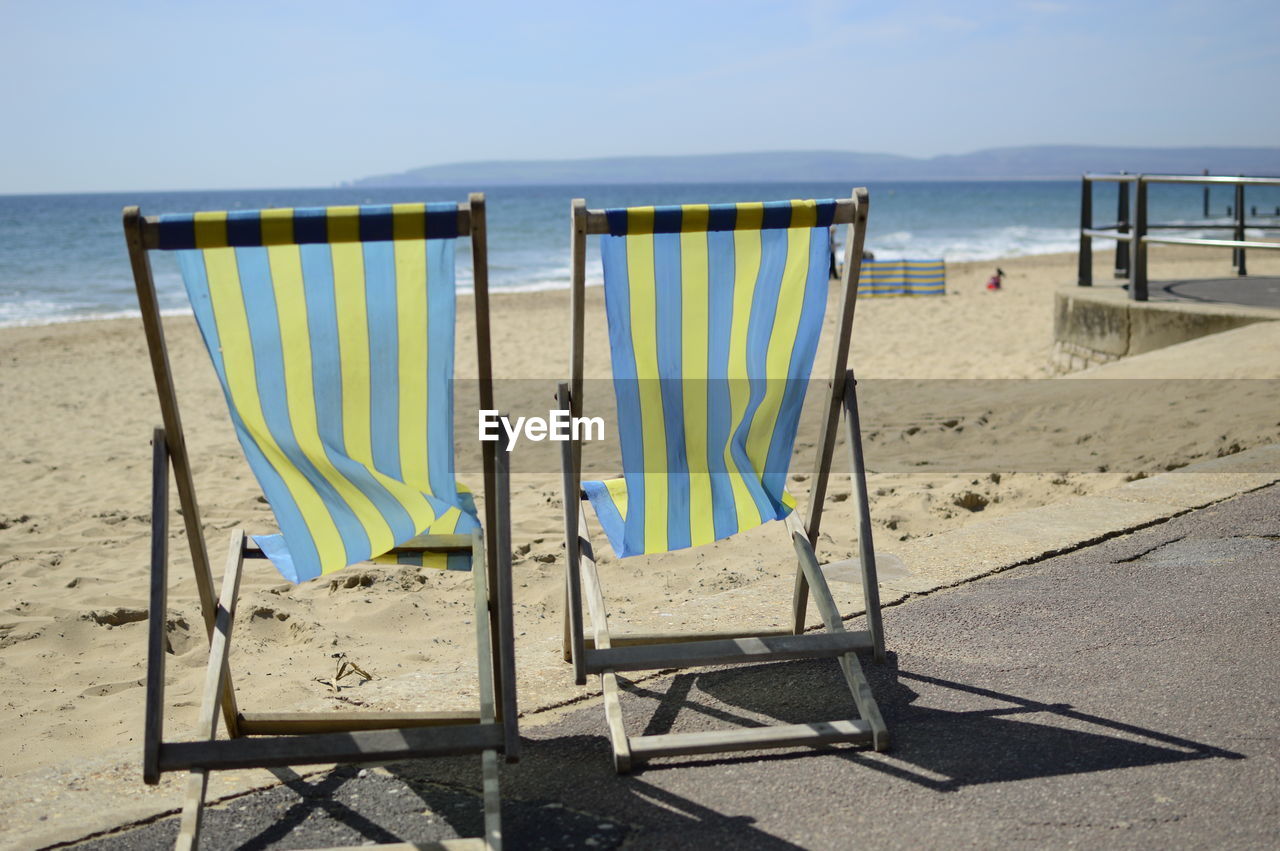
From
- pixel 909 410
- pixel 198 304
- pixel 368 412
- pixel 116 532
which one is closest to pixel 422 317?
pixel 368 412

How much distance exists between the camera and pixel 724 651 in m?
2.31

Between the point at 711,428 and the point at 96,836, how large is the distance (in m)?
1.47

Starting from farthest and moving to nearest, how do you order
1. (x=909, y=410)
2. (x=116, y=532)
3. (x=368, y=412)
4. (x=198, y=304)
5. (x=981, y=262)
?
1. (x=981, y=262)
2. (x=909, y=410)
3. (x=116, y=532)
4. (x=368, y=412)
5. (x=198, y=304)

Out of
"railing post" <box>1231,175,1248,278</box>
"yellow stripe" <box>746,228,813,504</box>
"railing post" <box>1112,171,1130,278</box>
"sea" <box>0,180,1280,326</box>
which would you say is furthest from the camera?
"sea" <box>0,180,1280,326</box>

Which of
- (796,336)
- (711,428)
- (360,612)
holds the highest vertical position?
(796,336)

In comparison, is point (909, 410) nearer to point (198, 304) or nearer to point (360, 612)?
point (360, 612)

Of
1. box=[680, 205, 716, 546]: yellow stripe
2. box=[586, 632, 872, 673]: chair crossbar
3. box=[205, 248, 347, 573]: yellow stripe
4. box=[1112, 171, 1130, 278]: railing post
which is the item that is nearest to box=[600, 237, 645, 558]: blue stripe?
box=[680, 205, 716, 546]: yellow stripe

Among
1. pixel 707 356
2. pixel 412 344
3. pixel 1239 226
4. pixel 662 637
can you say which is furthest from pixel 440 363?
pixel 1239 226

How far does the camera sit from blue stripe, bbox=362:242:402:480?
2.04m

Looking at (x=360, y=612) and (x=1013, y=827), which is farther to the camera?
(x=360, y=612)

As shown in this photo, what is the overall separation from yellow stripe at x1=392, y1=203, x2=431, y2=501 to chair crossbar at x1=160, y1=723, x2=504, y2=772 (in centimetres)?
52

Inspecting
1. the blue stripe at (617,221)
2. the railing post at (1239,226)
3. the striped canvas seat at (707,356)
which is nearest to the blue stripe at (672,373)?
the striped canvas seat at (707,356)

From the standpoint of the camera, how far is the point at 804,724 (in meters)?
2.26

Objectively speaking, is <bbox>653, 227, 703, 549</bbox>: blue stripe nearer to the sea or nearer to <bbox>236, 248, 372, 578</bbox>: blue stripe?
<bbox>236, 248, 372, 578</bbox>: blue stripe
